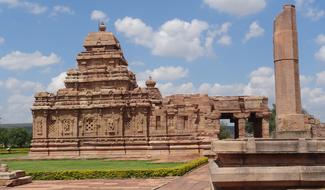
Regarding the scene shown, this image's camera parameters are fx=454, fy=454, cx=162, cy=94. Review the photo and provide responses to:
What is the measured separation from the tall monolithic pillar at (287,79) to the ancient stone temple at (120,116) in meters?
20.3

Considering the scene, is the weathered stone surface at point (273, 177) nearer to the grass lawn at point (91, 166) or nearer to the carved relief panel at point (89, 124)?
the grass lawn at point (91, 166)

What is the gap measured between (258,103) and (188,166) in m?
12.5

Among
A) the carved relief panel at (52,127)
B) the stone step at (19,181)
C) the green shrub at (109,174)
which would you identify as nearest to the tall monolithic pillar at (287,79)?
the green shrub at (109,174)

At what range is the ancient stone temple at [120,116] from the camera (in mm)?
32612

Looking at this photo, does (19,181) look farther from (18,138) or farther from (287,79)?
(18,138)

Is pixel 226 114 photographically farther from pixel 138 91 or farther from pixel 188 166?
pixel 188 166

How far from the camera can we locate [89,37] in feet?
136

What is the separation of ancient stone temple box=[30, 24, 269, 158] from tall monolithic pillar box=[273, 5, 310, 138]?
20.3 m

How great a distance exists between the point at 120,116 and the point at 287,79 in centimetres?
2559

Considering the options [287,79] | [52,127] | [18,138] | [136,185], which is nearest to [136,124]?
[52,127]

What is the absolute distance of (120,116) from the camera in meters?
35.8

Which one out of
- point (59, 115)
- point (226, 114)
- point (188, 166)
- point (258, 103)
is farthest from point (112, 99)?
point (188, 166)

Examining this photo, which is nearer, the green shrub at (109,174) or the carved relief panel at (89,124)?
the green shrub at (109,174)

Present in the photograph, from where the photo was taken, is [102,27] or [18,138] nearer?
[102,27]
